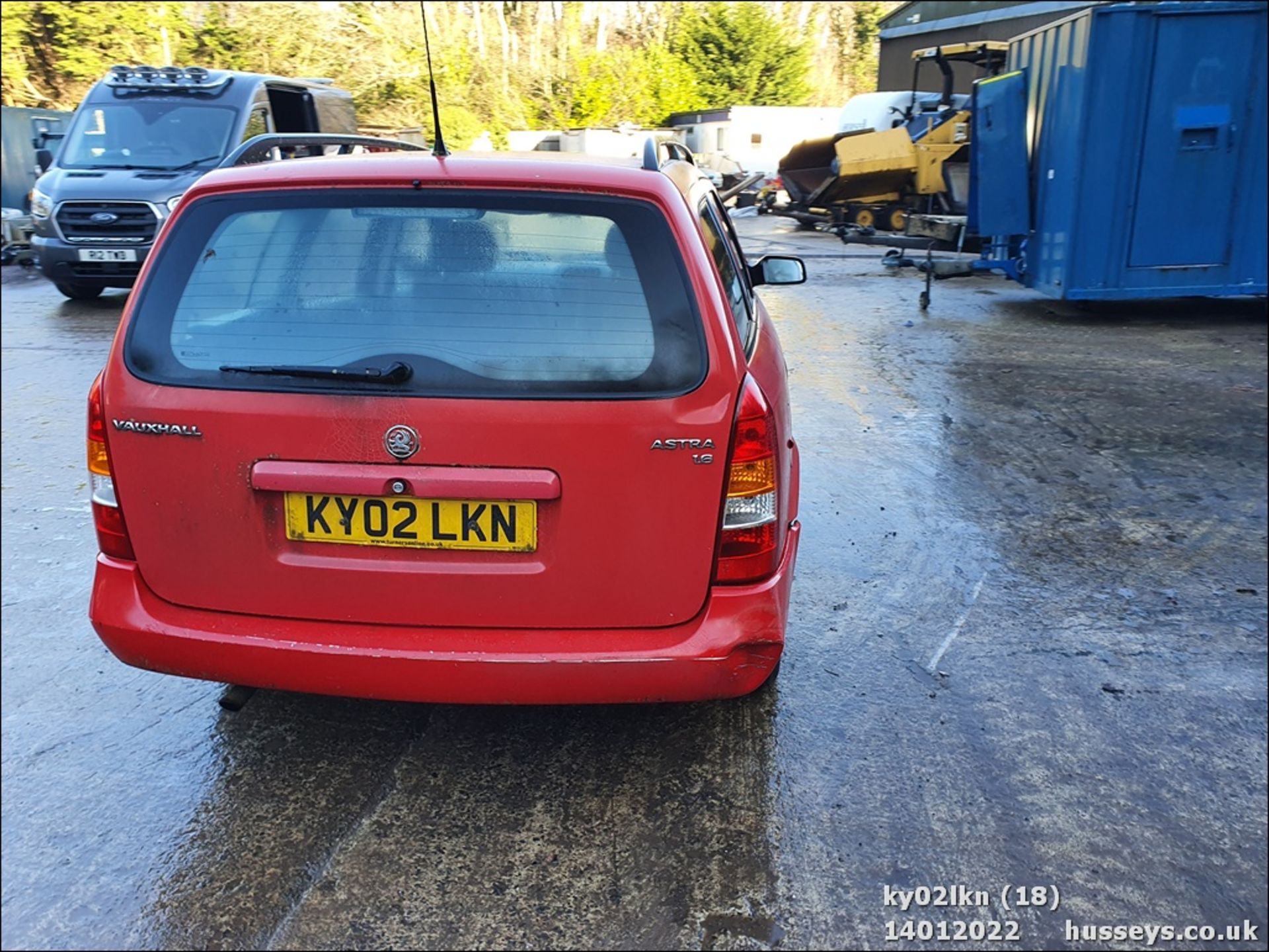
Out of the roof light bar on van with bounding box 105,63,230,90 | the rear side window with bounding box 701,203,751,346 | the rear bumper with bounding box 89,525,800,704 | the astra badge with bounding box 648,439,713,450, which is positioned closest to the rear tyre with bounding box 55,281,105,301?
the roof light bar on van with bounding box 105,63,230,90

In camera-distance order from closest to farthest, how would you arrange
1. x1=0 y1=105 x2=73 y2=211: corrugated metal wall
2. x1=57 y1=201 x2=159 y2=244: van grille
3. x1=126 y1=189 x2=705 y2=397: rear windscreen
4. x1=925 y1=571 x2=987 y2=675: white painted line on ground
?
1. x1=126 y1=189 x2=705 y2=397: rear windscreen
2. x1=925 y1=571 x2=987 y2=675: white painted line on ground
3. x1=57 y1=201 x2=159 y2=244: van grille
4. x1=0 y1=105 x2=73 y2=211: corrugated metal wall

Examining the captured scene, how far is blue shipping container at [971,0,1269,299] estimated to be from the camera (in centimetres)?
950

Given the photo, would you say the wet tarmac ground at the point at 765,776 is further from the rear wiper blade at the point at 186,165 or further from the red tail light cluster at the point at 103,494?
the rear wiper blade at the point at 186,165

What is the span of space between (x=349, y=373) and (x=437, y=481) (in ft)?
1.15

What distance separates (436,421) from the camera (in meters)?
2.58

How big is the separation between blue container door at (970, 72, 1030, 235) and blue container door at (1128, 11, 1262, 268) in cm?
134

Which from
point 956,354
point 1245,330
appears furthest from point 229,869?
point 1245,330

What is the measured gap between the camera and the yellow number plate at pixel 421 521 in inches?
103

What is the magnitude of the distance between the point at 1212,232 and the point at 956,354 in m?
3.06

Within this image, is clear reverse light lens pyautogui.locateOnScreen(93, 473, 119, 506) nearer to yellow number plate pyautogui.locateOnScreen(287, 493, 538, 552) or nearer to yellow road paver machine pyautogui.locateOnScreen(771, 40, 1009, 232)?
yellow number plate pyautogui.locateOnScreen(287, 493, 538, 552)

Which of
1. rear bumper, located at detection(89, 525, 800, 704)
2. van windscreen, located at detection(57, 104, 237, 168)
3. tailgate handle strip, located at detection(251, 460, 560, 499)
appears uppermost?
van windscreen, located at detection(57, 104, 237, 168)

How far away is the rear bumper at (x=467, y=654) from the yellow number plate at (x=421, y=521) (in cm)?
23

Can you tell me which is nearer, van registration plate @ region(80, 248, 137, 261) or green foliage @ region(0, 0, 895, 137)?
van registration plate @ region(80, 248, 137, 261)

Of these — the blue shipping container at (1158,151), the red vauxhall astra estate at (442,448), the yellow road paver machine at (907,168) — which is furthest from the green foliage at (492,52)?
the red vauxhall astra estate at (442,448)
